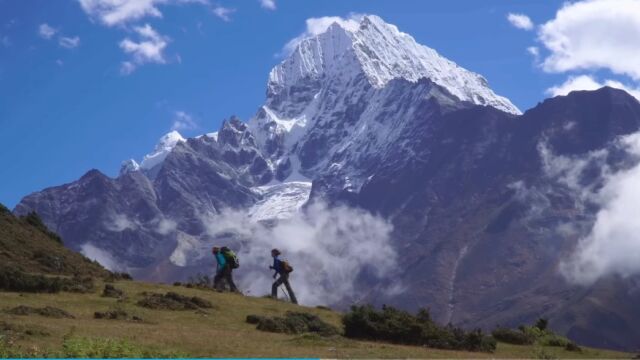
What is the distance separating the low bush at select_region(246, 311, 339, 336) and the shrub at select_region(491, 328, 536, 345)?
7369mm

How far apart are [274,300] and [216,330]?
43.6 feet

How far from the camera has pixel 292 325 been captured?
35500 millimetres

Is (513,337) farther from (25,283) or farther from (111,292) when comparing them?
(25,283)

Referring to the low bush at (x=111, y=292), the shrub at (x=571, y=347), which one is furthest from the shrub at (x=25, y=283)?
the shrub at (x=571, y=347)

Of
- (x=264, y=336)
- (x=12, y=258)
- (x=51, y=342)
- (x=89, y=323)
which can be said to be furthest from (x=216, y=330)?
(x=12, y=258)

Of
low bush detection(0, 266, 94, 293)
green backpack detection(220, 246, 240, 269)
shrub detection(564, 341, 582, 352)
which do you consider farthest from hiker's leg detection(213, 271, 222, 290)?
shrub detection(564, 341, 582, 352)

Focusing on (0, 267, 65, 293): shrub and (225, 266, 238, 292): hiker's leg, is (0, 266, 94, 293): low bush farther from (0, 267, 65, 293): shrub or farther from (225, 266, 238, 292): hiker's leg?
(225, 266, 238, 292): hiker's leg

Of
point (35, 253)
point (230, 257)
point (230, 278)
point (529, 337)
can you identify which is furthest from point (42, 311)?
point (35, 253)

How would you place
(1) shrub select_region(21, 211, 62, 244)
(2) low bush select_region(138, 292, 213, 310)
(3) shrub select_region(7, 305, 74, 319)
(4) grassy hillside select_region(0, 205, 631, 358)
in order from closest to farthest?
(4) grassy hillside select_region(0, 205, 631, 358)
(3) shrub select_region(7, 305, 74, 319)
(2) low bush select_region(138, 292, 213, 310)
(1) shrub select_region(21, 211, 62, 244)

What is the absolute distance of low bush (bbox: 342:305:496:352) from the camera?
111 ft

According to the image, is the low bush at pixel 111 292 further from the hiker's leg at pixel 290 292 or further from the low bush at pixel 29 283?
the hiker's leg at pixel 290 292

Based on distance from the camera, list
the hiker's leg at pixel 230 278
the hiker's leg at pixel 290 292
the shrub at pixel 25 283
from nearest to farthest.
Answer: the shrub at pixel 25 283 < the hiker's leg at pixel 290 292 < the hiker's leg at pixel 230 278

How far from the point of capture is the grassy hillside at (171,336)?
25531mm

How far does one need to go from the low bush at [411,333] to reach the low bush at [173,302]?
7694 mm
